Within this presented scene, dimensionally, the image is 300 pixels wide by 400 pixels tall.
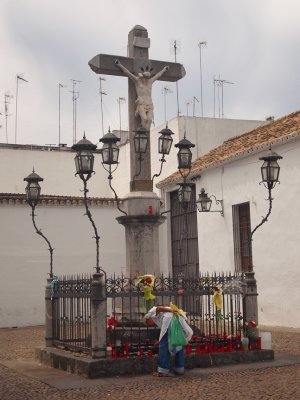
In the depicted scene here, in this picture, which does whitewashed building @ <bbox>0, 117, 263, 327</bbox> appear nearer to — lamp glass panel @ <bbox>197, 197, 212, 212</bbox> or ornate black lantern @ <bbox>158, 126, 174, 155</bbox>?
lamp glass panel @ <bbox>197, 197, 212, 212</bbox>

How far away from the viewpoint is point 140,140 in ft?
32.1

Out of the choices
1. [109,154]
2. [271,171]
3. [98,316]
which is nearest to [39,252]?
[109,154]

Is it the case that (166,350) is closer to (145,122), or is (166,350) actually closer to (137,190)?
(137,190)

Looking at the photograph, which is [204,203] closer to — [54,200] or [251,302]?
[54,200]

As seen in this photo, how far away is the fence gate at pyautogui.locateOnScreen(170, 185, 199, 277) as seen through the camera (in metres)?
19.8

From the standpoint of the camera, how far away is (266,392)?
7246mm

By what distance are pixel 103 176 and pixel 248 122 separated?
315 inches

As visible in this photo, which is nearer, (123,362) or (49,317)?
(123,362)

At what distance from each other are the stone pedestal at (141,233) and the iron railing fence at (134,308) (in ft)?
1.00

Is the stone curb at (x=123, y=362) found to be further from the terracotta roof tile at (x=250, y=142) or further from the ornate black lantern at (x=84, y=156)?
the terracotta roof tile at (x=250, y=142)

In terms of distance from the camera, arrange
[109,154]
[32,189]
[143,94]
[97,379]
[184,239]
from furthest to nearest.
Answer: [184,239] < [32,189] < [143,94] < [109,154] < [97,379]

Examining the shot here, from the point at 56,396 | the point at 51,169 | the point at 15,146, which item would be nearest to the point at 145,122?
the point at 56,396

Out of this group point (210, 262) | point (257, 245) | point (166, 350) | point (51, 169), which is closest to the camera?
point (166, 350)

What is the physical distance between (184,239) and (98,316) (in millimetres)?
11836
